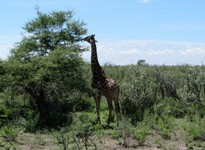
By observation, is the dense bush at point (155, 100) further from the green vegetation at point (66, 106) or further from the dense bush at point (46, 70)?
the dense bush at point (46, 70)

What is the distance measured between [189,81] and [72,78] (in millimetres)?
5330

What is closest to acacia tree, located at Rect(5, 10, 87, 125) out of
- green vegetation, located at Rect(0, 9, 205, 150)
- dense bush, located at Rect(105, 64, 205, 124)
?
green vegetation, located at Rect(0, 9, 205, 150)

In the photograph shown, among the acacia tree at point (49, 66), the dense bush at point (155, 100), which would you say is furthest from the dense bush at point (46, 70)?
the dense bush at point (155, 100)

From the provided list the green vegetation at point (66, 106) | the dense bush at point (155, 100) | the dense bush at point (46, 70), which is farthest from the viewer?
the dense bush at point (155, 100)

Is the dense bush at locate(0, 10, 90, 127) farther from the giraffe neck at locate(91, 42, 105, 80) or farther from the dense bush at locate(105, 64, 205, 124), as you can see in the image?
the dense bush at locate(105, 64, 205, 124)

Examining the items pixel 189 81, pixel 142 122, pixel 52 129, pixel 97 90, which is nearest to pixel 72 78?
pixel 97 90

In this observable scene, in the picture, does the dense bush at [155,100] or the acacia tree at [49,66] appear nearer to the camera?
the acacia tree at [49,66]

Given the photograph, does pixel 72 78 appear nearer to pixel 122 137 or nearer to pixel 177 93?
pixel 122 137

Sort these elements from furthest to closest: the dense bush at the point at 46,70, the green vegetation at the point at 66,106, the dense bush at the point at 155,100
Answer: the dense bush at the point at 155,100, the dense bush at the point at 46,70, the green vegetation at the point at 66,106

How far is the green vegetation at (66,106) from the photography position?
966 cm

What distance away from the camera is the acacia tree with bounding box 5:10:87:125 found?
11.2 m

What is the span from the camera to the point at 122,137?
32.0ft

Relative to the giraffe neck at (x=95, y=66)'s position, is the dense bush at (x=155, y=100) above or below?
below

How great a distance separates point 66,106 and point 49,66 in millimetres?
2798
